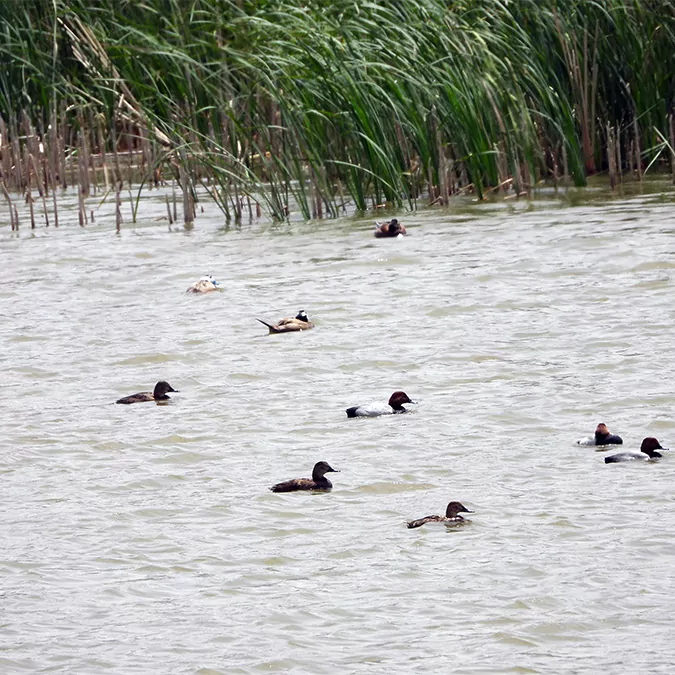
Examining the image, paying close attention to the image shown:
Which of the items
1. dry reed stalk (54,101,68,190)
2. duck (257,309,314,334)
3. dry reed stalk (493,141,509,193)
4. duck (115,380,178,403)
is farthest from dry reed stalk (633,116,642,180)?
duck (115,380,178,403)

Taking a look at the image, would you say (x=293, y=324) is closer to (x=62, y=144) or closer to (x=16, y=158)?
(x=16, y=158)

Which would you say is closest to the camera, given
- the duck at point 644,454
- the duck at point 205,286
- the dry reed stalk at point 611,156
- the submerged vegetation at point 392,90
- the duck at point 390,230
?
the duck at point 644,454

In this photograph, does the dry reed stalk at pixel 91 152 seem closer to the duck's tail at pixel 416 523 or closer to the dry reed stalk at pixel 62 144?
the dry reed stalk at pixel 62 144

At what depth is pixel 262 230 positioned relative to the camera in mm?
14688

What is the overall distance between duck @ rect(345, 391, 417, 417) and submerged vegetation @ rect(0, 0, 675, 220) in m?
6.13

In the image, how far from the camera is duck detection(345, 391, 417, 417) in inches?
306

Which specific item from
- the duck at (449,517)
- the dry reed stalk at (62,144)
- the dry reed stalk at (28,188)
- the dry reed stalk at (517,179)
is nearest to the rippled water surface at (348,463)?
the duck at (449,517)

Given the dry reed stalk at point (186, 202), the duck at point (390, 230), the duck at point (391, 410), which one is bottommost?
the duck at point (391, 410)

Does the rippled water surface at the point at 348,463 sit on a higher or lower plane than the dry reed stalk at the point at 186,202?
lower

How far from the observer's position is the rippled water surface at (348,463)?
4980 millimetres

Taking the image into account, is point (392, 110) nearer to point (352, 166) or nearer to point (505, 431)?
point (352, 166)

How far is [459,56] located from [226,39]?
331 centimetres

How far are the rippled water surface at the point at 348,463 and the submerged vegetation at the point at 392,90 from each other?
156 cm

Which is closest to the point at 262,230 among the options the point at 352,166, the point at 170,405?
the point at 352,166
